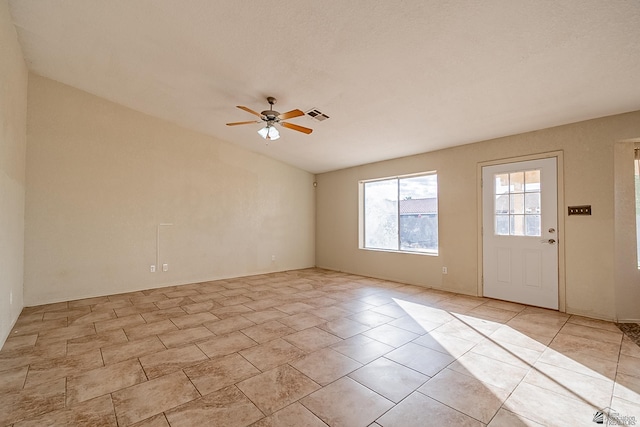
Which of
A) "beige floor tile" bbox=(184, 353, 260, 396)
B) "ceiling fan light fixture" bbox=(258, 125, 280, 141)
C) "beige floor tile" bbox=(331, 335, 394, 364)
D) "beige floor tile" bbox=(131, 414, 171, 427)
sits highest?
"ceiling fan light fixture" bbox=(258, 125, 280, 141)

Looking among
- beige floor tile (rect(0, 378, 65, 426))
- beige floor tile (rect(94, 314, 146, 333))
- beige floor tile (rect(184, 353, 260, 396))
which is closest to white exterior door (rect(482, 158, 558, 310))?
beige floor tile (rect(184, 353, 260, 396))

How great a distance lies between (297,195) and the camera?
755 centimetres

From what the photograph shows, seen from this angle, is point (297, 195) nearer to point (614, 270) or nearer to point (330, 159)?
point (330, 159)

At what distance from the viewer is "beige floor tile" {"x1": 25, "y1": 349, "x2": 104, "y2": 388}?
7.39 ft

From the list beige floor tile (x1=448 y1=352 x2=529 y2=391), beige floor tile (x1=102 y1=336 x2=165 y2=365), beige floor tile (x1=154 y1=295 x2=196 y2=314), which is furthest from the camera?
beige floor tile (x1=154 y1=295 x2=196 y2=314)

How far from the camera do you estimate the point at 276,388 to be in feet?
6.97

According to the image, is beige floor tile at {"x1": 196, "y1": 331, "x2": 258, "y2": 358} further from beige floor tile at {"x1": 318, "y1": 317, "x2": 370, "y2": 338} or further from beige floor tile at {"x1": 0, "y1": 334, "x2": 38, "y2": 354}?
beige floor tile at {"x1": 0, "y1": 334, "x2": 38, "y2": 354}

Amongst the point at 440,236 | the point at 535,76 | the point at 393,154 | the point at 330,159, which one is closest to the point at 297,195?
the point at 330,159

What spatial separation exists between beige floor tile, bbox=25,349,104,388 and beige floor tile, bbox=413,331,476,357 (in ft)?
9.91

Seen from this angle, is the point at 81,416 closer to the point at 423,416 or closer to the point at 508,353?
the point at 423,416

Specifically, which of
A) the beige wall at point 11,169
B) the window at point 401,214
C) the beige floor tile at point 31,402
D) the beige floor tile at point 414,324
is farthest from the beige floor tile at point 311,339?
the window at point 401,214

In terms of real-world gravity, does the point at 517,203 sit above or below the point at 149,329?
above

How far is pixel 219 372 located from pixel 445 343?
2.19 metres

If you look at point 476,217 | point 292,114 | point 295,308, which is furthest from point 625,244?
point 292,114
